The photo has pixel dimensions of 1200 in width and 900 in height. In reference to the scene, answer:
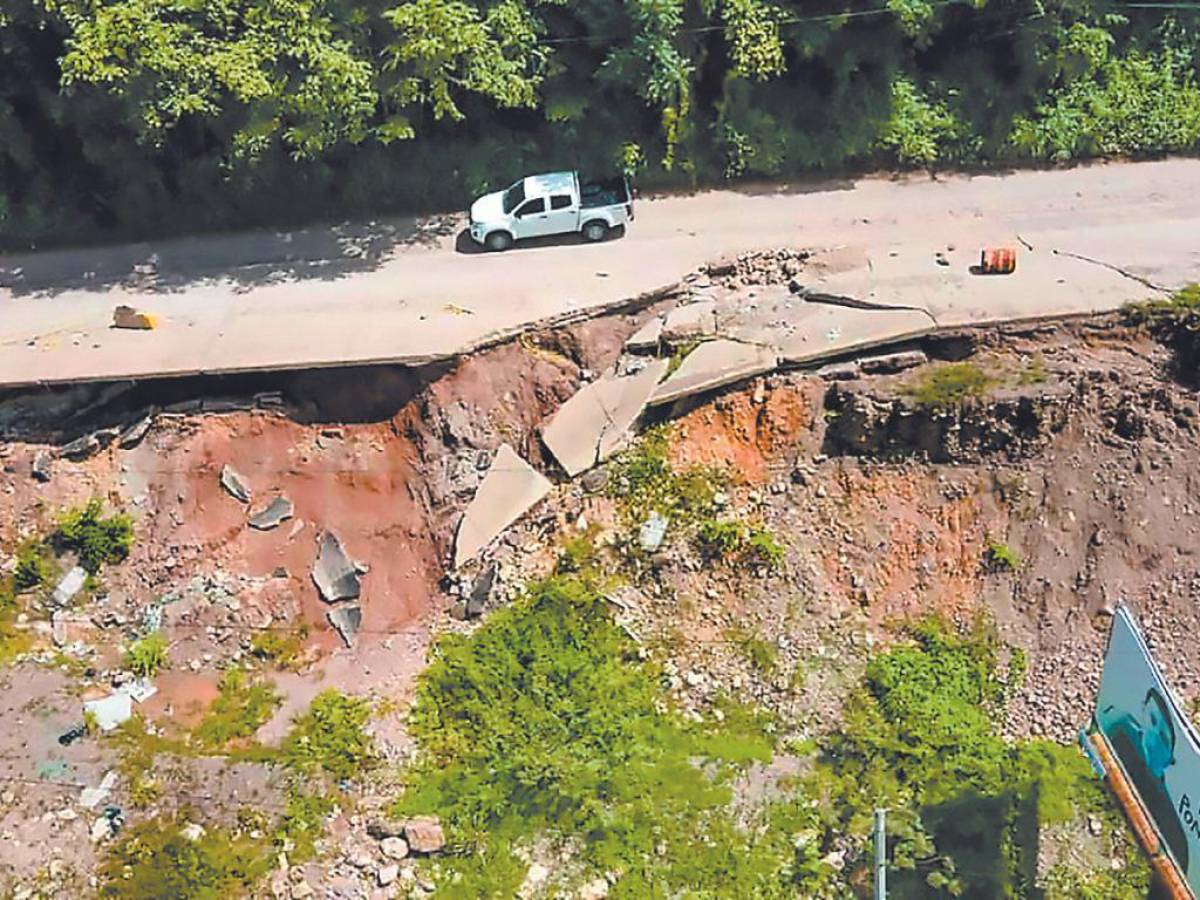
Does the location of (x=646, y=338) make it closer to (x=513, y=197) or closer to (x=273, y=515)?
(x=513, y=197)

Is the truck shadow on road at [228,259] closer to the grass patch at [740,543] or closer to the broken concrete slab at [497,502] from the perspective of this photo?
the broken concrete slab at [497,502]

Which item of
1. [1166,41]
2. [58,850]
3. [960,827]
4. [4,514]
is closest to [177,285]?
[4,514]

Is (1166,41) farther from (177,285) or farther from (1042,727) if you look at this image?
(177,285)

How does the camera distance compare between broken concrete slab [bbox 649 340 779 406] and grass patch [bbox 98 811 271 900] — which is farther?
broken concrete slab [bbox 649 340 779 406]

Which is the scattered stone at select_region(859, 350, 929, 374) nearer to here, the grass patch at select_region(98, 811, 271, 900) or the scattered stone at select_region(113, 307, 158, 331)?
the grass patch at select_region(98, 811, 271, 900)

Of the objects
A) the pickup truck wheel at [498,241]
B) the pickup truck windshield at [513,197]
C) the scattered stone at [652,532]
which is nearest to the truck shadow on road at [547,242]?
the pickup truck wheel at [498,241]

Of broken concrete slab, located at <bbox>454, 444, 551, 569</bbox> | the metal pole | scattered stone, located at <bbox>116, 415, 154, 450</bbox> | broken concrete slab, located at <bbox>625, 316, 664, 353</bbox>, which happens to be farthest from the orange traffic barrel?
scattered stone, located at <bbox>116, 415, 154, 450</bbox>
